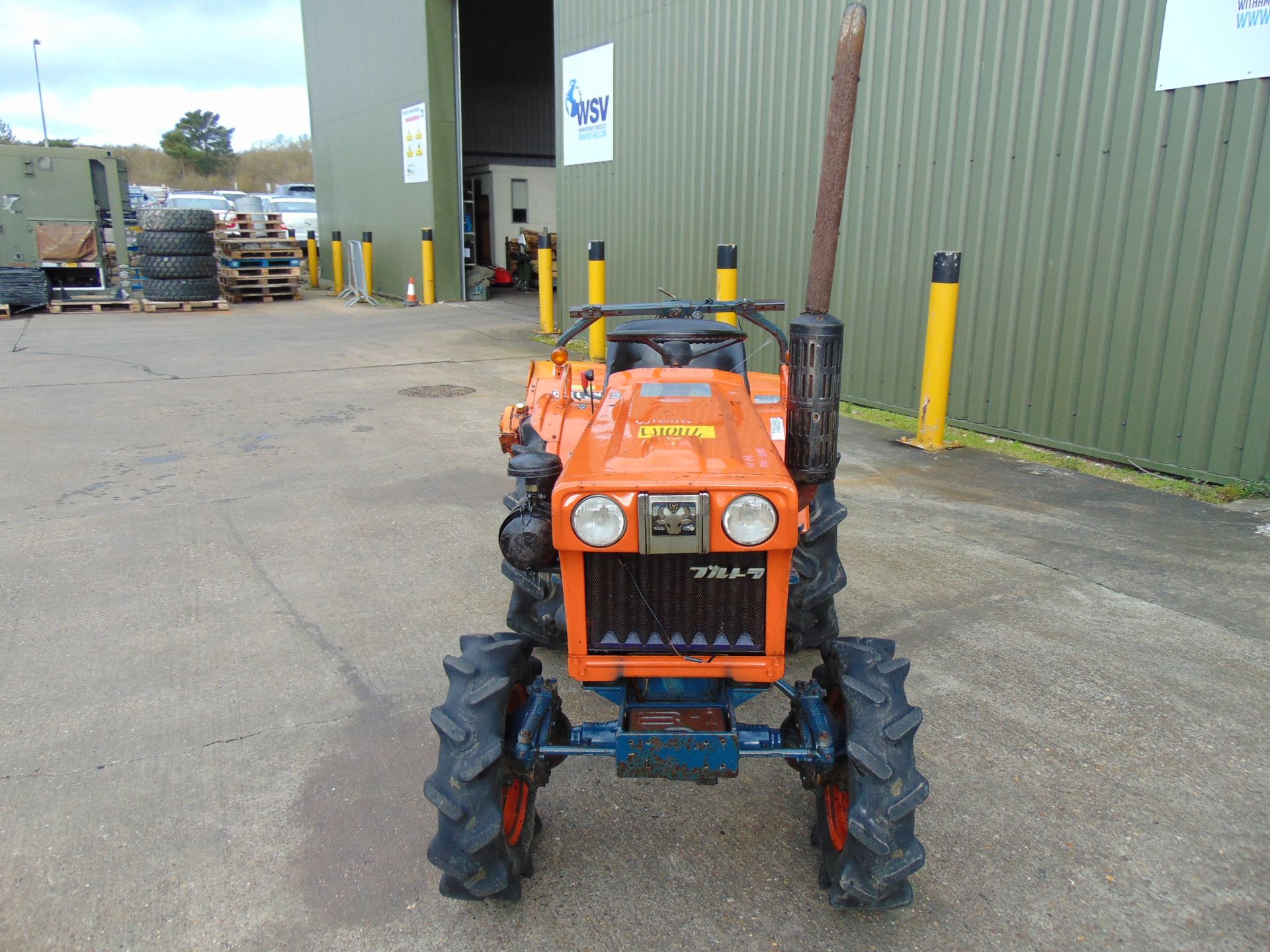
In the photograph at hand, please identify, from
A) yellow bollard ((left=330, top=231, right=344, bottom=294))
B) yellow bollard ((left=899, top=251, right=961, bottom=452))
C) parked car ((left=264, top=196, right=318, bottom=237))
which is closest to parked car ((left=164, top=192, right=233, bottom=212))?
parked car ((left=264, top=196, right=318, bottom=237))

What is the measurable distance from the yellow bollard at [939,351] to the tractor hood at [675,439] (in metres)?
4.30

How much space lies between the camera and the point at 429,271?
17.8m

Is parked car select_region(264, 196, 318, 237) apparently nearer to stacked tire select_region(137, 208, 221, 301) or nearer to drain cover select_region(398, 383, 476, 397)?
stacked tire select_region(137, 208, 221, 301)

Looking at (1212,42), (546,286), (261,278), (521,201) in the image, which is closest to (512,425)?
(1212,42)

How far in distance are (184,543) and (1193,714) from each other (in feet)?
16.7

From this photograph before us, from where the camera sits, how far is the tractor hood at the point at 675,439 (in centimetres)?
245

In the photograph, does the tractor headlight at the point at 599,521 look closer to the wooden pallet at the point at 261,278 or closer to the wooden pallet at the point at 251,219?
the wooden pallet at the point at 261,278

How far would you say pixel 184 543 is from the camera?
5.23 meters

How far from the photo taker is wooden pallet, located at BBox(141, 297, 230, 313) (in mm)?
16516

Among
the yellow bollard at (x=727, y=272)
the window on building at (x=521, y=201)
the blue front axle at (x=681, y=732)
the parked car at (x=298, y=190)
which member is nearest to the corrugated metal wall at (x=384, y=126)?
the window on building at (x=521, y=201)

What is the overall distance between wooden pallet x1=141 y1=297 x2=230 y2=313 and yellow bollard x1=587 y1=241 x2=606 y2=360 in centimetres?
881

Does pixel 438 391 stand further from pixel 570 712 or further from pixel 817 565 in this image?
pixel 817 565

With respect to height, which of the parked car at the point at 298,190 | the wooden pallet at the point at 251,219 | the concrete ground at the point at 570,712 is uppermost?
the parked car at the point at 298,190

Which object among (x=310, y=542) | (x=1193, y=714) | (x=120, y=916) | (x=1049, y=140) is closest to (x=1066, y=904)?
(x=1193, y=714)
